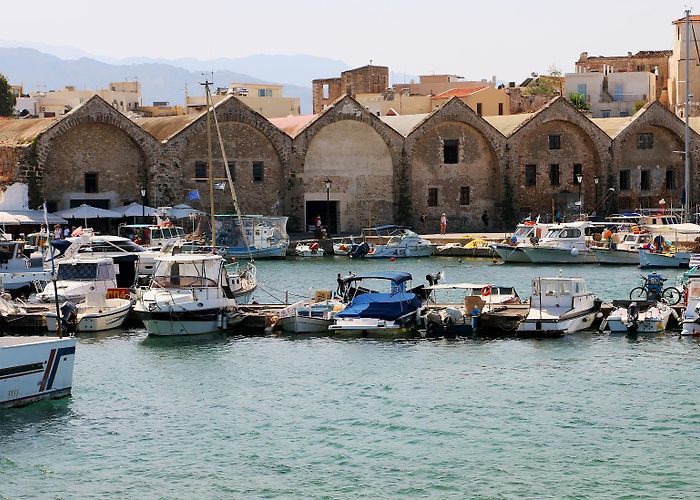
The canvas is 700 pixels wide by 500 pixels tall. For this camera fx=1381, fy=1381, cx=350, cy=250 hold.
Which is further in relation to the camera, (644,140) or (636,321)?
(644,140)

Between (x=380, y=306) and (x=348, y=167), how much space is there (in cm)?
3309

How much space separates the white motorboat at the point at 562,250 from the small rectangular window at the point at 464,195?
13399mm

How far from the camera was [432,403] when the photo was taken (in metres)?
31.1

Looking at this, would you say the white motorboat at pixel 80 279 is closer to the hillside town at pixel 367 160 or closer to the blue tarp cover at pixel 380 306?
the blue tarp cover at pixel 380 306

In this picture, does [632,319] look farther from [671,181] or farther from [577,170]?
[671,181]

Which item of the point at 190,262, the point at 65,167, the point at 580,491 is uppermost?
the point at 65,167

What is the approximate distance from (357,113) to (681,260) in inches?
808

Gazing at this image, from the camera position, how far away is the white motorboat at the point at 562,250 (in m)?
61.8

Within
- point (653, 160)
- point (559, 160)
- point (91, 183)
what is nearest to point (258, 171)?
point (91, 183)

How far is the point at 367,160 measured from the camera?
72.8 m

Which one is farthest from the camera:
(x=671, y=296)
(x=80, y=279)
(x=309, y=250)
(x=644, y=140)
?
(x=644, y=140)

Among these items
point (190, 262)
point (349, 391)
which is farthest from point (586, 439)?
point (190, 262)

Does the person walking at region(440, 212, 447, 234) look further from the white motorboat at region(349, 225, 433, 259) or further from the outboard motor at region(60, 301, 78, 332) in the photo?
the outboard motor at region(60, 301, 78, 332)

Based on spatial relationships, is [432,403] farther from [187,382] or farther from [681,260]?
[681,260]
